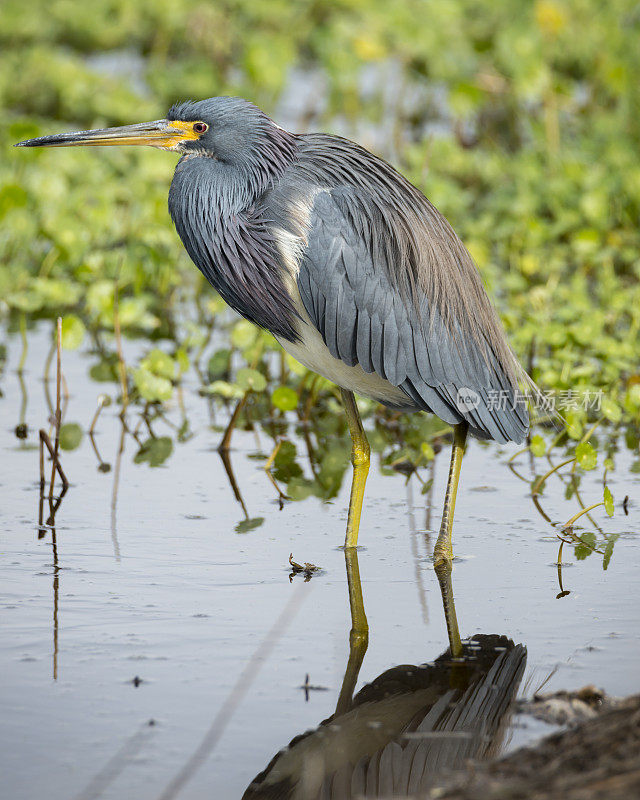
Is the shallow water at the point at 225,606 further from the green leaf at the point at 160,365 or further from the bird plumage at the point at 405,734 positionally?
the green leaf at the point at 160,365

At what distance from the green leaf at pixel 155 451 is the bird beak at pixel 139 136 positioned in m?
1.55

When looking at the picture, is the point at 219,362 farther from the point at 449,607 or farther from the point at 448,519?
the point at 449,607

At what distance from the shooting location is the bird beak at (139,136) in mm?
4559

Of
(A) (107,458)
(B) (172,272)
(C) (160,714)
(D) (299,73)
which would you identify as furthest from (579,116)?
(C) (160,714)

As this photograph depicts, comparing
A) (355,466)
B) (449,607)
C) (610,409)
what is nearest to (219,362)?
(355,466)

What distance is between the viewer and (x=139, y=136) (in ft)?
15.2

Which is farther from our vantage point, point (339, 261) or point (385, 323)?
point (385, 323)

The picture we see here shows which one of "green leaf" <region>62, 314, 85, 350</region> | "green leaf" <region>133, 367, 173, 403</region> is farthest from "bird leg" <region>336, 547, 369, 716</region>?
"green leaf" <region>62, 314, 85, 350</region>

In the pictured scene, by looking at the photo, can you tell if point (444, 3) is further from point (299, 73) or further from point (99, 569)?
point (99, 569)

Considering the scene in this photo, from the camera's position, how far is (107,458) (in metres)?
5.67

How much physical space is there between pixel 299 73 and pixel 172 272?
650cm

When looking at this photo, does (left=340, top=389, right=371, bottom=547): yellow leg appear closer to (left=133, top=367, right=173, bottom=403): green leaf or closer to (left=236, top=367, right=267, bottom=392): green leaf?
(left=236, top=367, right=267, bottom=392): green leaf

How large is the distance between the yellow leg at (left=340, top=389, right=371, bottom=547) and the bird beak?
1.10 meters

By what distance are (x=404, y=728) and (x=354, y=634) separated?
61 cm
